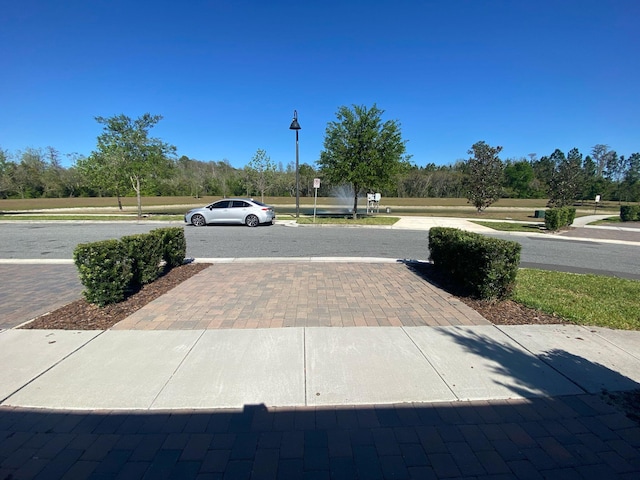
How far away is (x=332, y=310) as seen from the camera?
4.35 m

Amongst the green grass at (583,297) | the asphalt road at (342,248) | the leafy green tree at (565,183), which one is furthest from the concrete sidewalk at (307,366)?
the leafy green tree at (565,183)

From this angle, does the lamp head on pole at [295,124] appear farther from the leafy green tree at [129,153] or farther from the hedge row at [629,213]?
the hedge row at [629,213]

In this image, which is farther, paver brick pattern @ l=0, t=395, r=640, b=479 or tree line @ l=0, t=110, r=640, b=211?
tree line @ l=0, t=110, r=640, b=211

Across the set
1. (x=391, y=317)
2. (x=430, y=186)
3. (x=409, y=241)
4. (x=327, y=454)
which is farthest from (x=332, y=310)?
(x=430, y=186)

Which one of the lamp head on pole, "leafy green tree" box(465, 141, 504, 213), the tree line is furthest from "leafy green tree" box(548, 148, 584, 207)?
the lamp head on pole

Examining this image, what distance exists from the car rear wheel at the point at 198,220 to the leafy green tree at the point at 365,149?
8063 mm

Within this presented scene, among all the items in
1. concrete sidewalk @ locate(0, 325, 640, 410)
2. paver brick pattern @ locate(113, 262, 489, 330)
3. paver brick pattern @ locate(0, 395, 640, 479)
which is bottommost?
paver brick pattern @ locate(0, 395, 640, 479)

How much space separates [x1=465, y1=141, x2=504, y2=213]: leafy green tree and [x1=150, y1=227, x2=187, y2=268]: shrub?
29.6 metres

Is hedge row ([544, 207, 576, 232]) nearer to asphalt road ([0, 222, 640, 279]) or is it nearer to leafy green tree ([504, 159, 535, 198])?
asphalt road ([0, 222, 640, 279])

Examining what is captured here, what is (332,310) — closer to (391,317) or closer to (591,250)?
(391,317)

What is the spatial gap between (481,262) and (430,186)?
74.3 m

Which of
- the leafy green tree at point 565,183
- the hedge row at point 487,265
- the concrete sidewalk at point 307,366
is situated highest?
the leafy green tree at point 565,183

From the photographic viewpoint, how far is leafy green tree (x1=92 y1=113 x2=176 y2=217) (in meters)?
19.6

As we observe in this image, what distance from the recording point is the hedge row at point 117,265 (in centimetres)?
420
